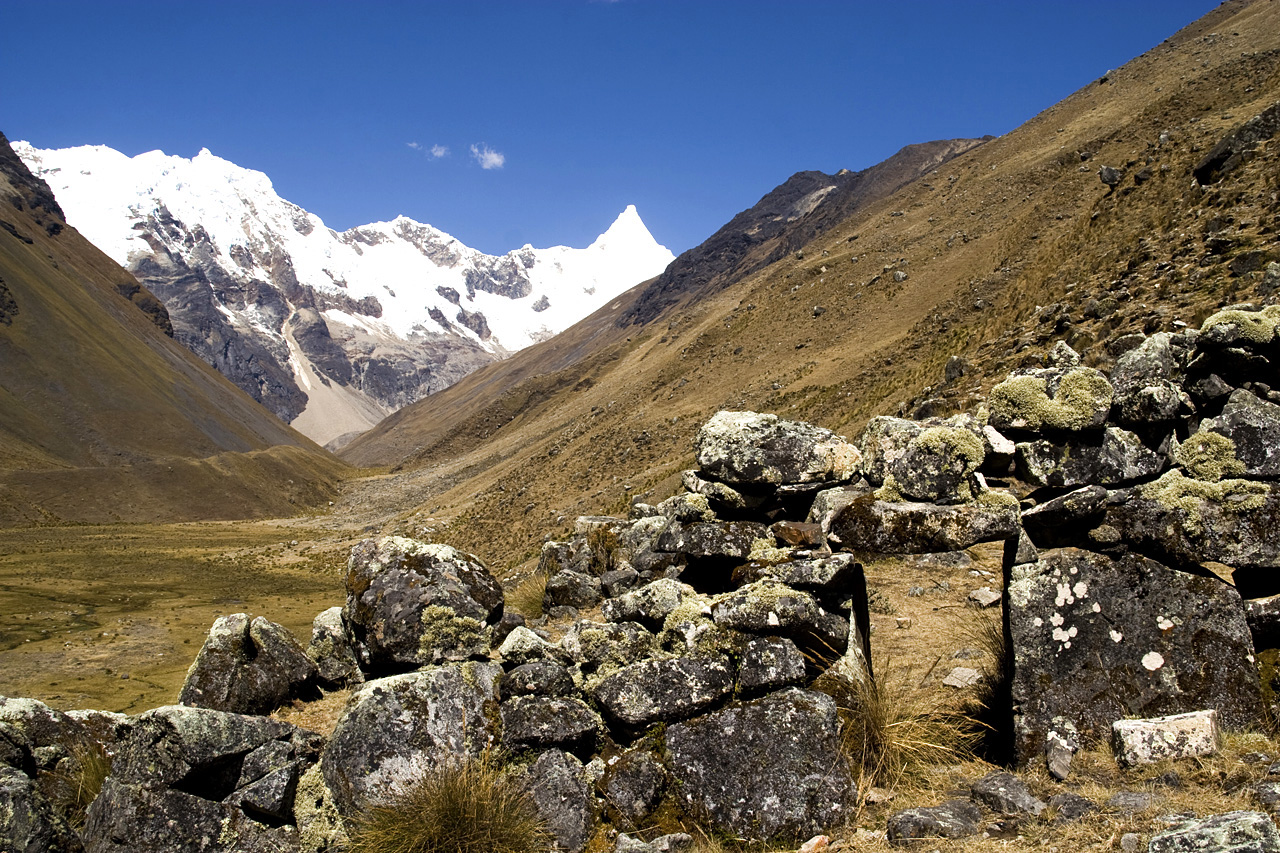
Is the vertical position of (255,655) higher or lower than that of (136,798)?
higher

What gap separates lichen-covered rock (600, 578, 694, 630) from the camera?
7516 mm

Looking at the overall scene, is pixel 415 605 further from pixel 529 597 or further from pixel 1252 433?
pixel 1252 433

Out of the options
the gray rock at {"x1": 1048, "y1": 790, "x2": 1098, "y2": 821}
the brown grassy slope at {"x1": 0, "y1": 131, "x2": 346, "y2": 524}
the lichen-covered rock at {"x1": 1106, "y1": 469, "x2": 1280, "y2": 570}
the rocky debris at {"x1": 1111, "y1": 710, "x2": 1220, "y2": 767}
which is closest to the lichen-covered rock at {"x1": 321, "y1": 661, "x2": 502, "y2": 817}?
the gray rock at {"x1": 1048, "y1": 790, "x2": 1098, "y2": 821}

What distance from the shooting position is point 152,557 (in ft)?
151

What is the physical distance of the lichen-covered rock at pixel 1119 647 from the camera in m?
5.60

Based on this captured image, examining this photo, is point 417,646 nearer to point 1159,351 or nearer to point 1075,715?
point 1075,715

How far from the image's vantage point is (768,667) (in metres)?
6.52

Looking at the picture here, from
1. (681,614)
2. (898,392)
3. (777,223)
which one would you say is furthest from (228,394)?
(681,614)

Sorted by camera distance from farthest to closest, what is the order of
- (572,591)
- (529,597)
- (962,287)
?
(962,287), (529,597), (572,591)

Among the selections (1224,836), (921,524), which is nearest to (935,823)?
(1224,836)

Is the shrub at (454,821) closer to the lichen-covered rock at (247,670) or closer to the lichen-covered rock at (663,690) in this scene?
the lichen-covered rock at (663,690)

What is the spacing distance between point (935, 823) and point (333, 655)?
23.5ft

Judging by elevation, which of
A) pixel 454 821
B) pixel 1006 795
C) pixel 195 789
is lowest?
pixel 1006 795

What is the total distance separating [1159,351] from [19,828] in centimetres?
1132
